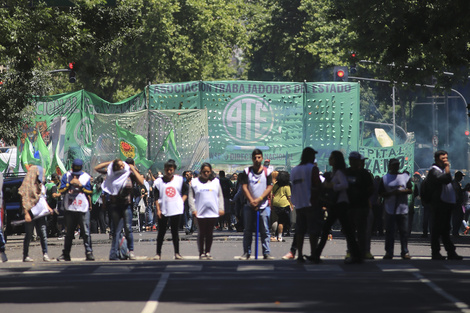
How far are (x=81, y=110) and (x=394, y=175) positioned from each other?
63.5 ft

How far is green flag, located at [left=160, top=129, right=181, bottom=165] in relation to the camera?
116 feet

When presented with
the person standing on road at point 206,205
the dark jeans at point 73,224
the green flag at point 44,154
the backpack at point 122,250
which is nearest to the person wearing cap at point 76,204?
the dark jeans at point 73,224

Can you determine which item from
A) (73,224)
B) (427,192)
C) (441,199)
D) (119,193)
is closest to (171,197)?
(119,193)

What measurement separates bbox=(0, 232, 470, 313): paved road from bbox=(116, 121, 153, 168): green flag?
1698 centimetres

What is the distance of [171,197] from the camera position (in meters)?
18.7

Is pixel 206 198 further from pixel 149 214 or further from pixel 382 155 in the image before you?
pixel 382 155

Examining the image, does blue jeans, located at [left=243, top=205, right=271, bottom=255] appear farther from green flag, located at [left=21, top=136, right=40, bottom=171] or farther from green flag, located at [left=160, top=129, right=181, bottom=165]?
green flag, located at [left=160, top=129, right=181, bottom=165]

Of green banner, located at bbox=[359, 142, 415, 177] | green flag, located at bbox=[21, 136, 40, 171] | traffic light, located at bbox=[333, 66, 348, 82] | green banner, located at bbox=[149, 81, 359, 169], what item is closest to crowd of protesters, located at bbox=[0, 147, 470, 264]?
green flag, located at bbox=[21, 136, 40, 171]

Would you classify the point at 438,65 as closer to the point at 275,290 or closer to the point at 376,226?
the point at 376,226

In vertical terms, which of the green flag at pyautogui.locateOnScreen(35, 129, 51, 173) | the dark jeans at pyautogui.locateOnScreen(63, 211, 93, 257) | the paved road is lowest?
the paved road

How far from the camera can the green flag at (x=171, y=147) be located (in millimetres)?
35312

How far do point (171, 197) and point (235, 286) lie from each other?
5952mm

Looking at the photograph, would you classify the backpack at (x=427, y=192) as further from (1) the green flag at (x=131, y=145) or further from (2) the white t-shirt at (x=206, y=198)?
(1) the green flag at (x=131, y=145)

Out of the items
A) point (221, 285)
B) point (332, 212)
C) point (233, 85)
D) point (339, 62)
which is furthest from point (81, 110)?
point (339, 62)
